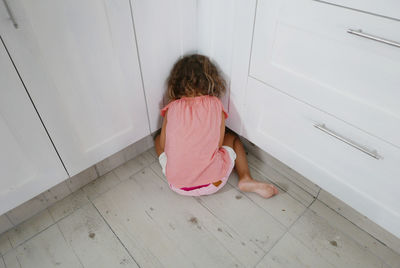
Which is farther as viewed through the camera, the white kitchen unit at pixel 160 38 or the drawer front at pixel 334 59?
the white kitchen unit at pixel 160 38

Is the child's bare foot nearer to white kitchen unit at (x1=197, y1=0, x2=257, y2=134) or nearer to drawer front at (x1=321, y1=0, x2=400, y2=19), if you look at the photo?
white kitchen unit at (x1=197, y1=0, x2=257, y2=134)

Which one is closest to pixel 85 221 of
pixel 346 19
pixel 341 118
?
pixel 341 118

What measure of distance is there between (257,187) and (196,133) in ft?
1.09

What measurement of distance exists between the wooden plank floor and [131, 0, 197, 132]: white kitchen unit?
390mm

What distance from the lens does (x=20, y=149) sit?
2.88ft

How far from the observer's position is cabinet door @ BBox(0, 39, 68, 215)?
0.78 metres

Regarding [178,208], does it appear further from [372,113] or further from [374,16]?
[374,16]

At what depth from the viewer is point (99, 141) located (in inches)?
42.7

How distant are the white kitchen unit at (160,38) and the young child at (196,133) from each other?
50 mm

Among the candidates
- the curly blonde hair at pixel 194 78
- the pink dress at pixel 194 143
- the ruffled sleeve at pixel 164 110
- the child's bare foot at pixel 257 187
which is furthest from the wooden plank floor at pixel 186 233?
the curly blonde hair at pixel 194 78

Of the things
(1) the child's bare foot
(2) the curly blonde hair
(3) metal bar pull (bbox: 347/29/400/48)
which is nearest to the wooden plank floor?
(1) the child's bare foot

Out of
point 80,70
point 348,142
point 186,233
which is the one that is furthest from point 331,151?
point 80,70

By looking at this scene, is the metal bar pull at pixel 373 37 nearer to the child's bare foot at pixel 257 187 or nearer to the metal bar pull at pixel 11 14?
the child's bare foot at pixel 257 187

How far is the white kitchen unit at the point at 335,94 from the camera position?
2.31ft
